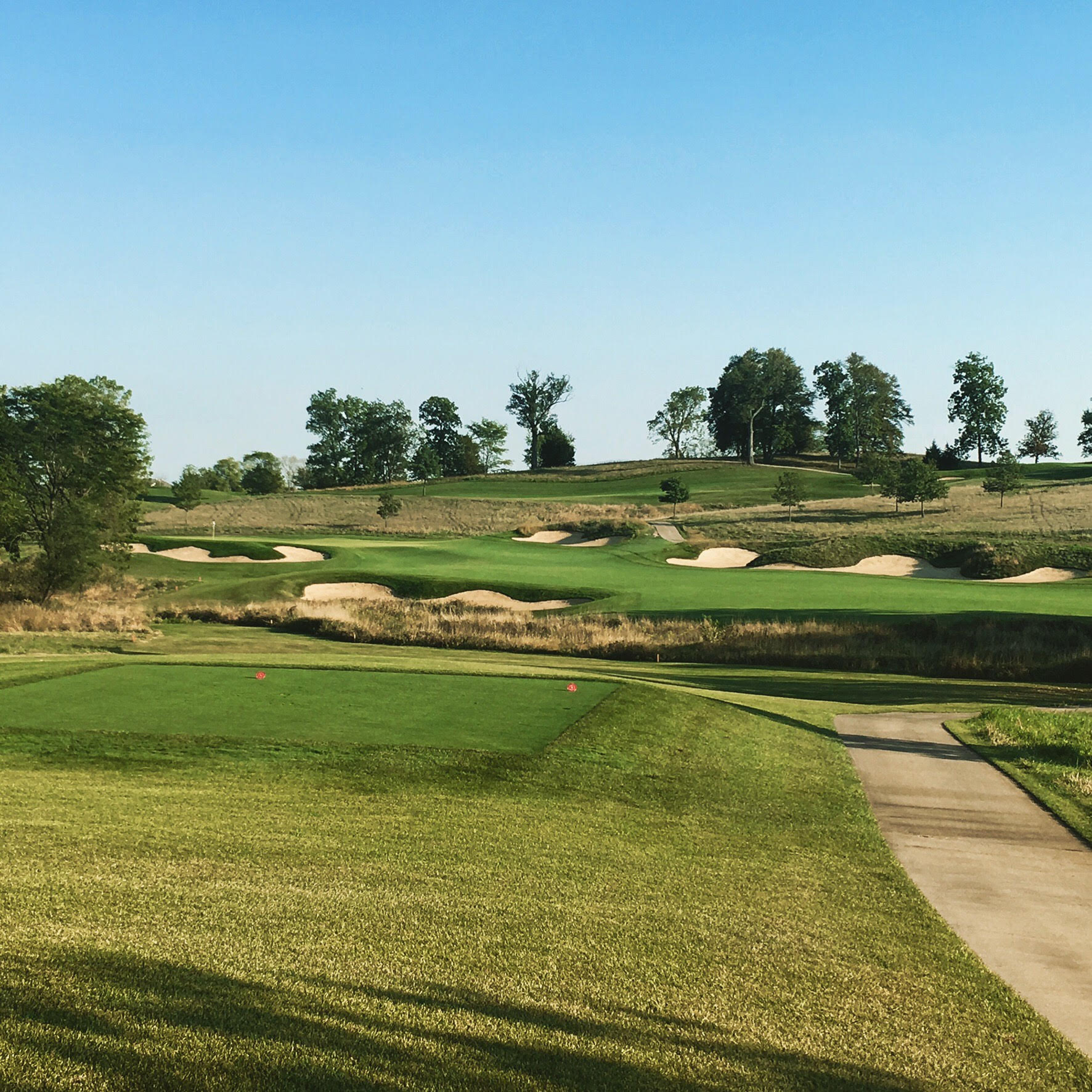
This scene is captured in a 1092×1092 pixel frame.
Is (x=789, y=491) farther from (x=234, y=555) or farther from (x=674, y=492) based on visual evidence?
(x=234, y=555)

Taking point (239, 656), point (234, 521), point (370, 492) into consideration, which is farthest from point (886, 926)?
point (370, 492)

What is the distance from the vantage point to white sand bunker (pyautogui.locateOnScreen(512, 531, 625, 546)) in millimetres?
59156

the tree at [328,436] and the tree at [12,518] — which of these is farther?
the tree at [328,436]

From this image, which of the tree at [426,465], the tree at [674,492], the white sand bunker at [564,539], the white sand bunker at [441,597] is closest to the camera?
the white sand bunker at [441,597]

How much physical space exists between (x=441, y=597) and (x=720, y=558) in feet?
59.7

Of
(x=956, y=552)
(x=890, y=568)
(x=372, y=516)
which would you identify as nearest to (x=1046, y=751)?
(x=890, y=568)

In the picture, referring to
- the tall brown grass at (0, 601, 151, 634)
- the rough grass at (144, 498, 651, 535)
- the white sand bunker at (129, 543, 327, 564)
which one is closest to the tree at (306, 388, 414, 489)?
the rough grass at (144, 498, 651, 535)

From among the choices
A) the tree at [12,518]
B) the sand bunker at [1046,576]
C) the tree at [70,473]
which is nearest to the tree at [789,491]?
the sand bunker at [1046,576]

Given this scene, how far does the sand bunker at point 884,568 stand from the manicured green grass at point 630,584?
195cm

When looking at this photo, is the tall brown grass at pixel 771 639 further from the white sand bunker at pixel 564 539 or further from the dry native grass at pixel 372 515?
the dry native grass at pixel 372 515

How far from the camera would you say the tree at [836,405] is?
390 ft

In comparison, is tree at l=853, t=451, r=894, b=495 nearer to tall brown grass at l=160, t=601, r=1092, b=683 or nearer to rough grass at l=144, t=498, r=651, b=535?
rough grass at l=144, t=498, r=651, b=535

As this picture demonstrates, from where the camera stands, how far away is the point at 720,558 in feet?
160

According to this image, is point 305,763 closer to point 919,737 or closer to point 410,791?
point 410,791
